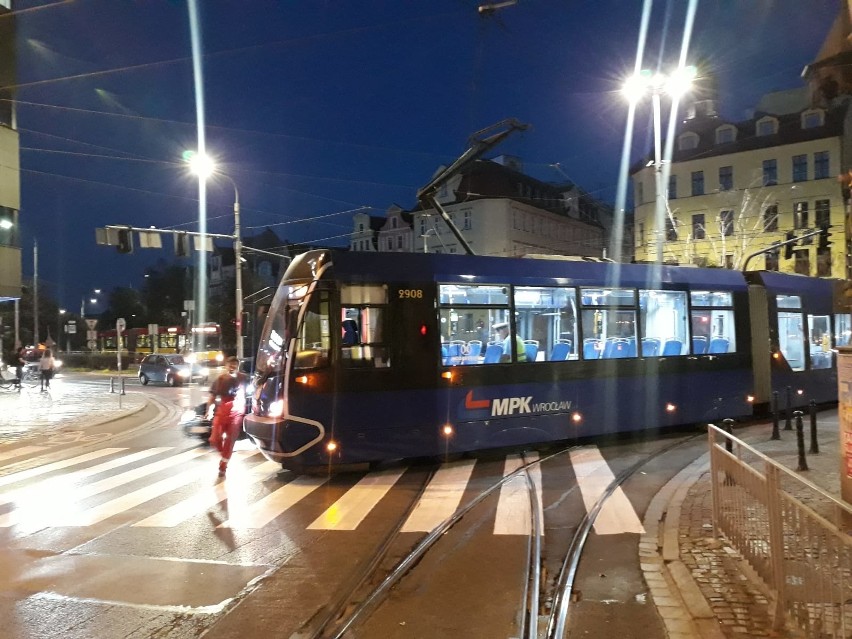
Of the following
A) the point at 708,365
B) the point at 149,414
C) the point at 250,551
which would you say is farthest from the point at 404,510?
the point at 149,414

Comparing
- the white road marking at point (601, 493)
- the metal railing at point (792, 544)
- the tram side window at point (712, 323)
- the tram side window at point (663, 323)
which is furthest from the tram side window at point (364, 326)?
the tram side window at point (712, 323)

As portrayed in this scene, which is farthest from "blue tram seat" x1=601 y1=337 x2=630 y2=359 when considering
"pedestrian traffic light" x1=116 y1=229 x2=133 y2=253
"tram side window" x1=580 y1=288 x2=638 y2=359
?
"pedestrian traffic light" x1=116 y1=229 x2=133 y2=253

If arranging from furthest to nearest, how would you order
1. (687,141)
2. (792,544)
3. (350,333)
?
(687,141)
(350,333)
(792,544)

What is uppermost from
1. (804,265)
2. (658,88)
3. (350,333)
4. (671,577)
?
(658,88)

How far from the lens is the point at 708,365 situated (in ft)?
45.2

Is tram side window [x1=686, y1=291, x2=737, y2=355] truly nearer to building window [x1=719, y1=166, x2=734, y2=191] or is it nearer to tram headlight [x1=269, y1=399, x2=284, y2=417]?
tram headlight [x1=269, y1=399, x2=284, y2=417]

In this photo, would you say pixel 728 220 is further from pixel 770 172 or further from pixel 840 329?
pixel 840 329

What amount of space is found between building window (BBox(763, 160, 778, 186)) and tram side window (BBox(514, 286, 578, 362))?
132 feet

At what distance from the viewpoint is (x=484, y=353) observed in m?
10.9

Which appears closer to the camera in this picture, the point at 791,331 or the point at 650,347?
the point at 650,347

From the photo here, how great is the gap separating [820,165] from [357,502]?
4612cm

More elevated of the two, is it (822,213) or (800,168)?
(800,168)

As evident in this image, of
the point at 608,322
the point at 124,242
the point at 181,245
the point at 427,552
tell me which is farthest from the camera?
the point at 181,245

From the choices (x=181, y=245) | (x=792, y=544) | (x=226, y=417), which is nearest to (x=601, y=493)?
(x=792, y=544)
